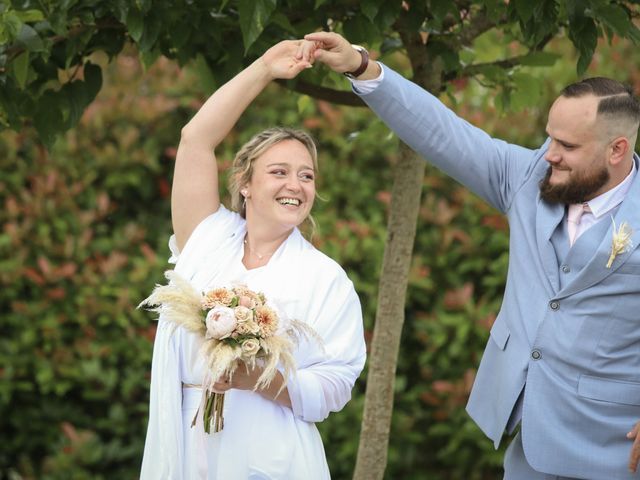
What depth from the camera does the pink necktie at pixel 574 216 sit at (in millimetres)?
3191

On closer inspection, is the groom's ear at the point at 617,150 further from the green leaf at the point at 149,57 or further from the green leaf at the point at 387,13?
the green leaf at the point at 149,57

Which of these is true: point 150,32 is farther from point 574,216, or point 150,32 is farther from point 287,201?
point 574,216

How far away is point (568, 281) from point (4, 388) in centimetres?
381

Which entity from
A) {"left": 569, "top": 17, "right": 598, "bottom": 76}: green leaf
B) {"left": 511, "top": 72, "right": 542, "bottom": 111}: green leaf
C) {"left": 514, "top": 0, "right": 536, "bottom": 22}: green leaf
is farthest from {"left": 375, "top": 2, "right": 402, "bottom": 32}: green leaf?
{"left": 511, "top": 72, "right": 542, "bottom": 111}: green leaf

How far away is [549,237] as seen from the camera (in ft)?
10.4

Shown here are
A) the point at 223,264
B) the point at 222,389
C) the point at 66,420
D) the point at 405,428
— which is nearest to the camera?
the point at 222,389

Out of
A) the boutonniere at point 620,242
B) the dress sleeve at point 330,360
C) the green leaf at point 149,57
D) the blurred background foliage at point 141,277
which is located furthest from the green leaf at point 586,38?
the blurred background foliage at point 141,277

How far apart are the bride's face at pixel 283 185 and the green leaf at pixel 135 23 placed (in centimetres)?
55

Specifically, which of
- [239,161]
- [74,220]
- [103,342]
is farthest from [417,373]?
[239,161]

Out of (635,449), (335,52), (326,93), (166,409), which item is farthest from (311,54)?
(635,449)

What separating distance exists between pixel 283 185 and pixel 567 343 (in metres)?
0.99

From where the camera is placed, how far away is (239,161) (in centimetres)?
351

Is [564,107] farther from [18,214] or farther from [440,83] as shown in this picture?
[18,214]

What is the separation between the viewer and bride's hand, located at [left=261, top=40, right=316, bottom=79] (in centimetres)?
322
